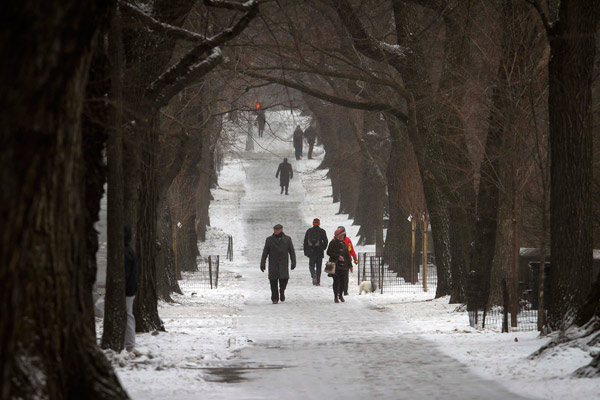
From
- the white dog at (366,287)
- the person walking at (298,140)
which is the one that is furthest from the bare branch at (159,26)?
the person walking at (298,140)

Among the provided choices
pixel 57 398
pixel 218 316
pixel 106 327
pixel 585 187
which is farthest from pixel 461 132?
pixel 57 398

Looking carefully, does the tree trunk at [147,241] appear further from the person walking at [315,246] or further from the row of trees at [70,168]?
the person walking at [315,246]

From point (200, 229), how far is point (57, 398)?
35402 millimetres

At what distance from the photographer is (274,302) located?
22.1 m

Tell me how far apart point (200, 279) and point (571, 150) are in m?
18.3

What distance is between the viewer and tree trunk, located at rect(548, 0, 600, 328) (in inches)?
496

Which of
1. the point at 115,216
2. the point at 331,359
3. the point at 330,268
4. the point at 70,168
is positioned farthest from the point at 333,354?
the point at 330,268

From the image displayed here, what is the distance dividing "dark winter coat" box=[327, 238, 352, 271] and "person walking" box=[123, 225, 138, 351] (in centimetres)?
986

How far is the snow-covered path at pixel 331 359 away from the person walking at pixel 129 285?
1163 mm

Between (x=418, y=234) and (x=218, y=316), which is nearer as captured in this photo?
(x=218, y=316)

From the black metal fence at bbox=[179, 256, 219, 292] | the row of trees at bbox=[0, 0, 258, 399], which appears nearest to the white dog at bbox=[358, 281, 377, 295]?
the black metal fence at bbox=[179, 256, 219, 292]

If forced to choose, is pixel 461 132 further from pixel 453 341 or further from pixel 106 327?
pixel 106 327

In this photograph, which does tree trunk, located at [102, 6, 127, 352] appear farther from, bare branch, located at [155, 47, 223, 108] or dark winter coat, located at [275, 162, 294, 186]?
dark winter coat, located at [275, 162, 294, 186]

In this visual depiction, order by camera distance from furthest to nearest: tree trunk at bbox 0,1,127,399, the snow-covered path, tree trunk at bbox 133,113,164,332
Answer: tree trunk at bbox 133,113,164,332
the snow-covered path
tree trunk at bbox 0,1,127,399
